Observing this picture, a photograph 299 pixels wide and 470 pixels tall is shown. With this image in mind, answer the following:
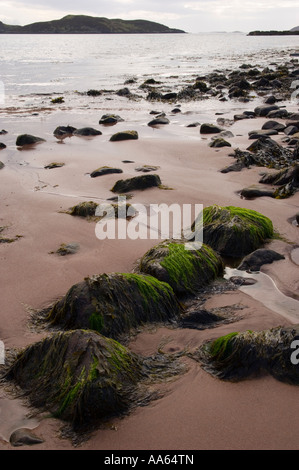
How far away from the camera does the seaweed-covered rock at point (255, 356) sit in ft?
11.3

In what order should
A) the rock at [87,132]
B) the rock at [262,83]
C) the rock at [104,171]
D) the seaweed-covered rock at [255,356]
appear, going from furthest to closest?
1. the rock at [262,83]
2. the rock at [87,132]
3. the rock at [104,171]
4. the seaweed-covered rock at [255,356]

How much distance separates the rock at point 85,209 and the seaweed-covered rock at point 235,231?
175 cm

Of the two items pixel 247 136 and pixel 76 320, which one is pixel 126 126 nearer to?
pixel 247 136

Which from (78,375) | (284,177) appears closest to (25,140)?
(284,177)

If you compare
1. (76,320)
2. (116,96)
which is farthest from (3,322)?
(116,96)

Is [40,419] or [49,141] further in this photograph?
[49,141]

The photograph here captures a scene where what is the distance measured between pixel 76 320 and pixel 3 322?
0.75 metres

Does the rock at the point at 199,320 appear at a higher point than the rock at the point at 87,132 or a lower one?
lower

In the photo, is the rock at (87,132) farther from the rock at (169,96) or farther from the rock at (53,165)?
→ the rock at (169,96)

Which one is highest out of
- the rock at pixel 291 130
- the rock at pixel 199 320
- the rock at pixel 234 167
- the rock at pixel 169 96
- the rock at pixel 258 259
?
the rock at pixel 169 96

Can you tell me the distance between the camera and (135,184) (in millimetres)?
7969

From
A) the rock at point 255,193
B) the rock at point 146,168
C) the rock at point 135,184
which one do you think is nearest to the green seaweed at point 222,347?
the rock at point 255,193

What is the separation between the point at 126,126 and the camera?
14719 millimetres

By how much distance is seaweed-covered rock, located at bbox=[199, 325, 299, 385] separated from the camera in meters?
3.44
